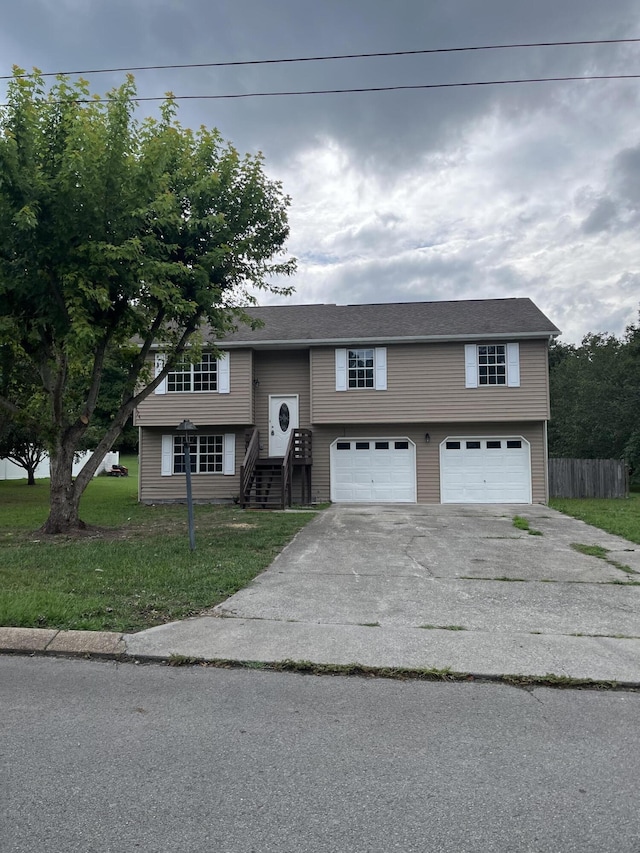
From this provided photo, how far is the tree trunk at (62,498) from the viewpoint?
10.9 metres

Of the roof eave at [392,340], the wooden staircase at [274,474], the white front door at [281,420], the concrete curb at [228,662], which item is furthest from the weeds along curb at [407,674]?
the white front door at [281,420]

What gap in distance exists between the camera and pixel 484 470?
59.0ft

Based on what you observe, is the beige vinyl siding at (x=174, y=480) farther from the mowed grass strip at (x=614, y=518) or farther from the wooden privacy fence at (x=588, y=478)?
the wooden privacy fence at (x=588, y=478)

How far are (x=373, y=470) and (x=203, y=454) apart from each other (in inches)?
216

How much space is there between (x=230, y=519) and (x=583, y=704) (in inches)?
409

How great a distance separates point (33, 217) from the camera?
866 cm

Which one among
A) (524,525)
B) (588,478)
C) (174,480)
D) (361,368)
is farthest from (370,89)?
(588,478)

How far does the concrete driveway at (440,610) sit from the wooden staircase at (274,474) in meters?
6.07

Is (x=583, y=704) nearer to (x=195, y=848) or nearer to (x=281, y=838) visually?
(x=281, y=838)

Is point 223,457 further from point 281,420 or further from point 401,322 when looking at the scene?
point 401,322

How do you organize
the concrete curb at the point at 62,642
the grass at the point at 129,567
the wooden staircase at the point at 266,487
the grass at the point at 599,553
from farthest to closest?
the wooden staircase at the point at 266,487
the grass at the point at 599,553
the grass at the point at 129,567
the concrete curb at the point at 62,642

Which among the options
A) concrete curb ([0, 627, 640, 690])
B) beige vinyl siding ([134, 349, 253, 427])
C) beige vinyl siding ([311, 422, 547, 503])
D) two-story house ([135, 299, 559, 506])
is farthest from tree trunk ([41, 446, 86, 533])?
beige vinyl siding ([311, 422, 547, 503])

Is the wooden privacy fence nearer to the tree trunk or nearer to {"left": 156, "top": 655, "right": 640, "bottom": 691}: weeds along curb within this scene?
the tree trunk

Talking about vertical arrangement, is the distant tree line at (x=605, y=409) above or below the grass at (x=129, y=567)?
above
